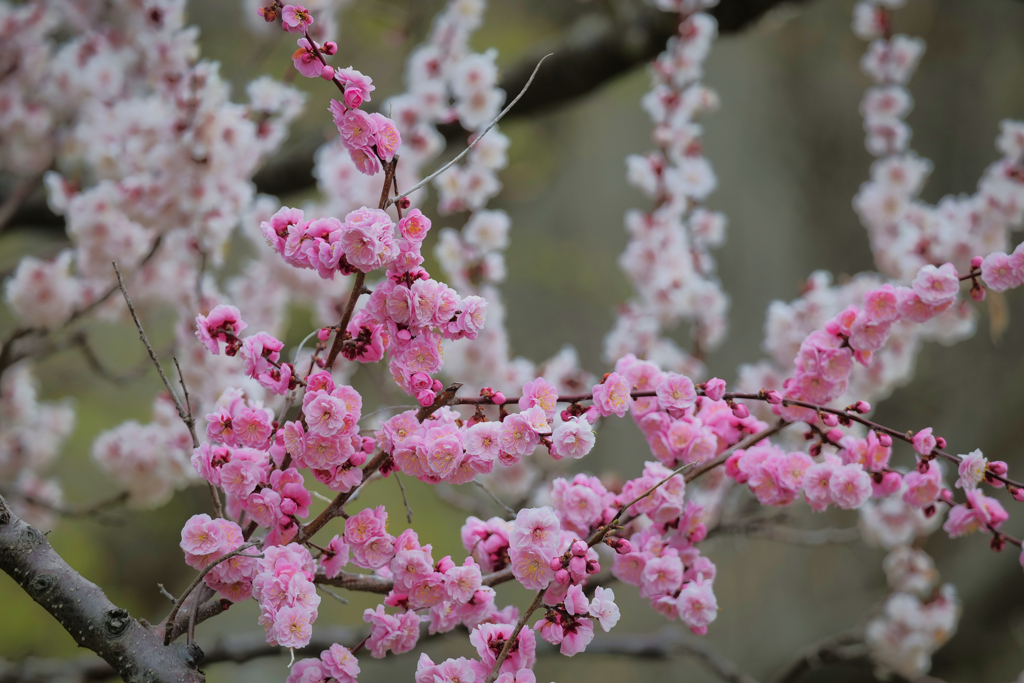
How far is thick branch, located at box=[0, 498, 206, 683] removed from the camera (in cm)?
56

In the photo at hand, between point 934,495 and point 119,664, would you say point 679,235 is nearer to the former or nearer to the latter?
point 934,495

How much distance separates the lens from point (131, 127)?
4.12ft

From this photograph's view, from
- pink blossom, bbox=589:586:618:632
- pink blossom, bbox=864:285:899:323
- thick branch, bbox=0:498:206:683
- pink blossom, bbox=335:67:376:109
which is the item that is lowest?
thick branch, bbox=0:498:206:683

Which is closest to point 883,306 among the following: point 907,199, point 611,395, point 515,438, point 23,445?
point 611,395

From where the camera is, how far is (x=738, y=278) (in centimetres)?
288

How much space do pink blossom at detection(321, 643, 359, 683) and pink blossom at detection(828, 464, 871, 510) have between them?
476 mm

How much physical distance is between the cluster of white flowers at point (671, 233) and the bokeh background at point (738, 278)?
864mm

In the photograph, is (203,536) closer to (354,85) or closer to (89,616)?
(89,616)

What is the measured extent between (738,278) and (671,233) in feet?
5.01

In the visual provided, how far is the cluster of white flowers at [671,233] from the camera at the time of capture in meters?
1.42

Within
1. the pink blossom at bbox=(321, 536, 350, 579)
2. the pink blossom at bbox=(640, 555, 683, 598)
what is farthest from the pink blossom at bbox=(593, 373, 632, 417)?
the pink blossom at bbox=(321, 536, 350, 579)

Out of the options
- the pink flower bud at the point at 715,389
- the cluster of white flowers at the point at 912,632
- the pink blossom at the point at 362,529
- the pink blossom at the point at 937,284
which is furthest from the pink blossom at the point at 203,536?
the cluster of white flowers at the point at 912,632

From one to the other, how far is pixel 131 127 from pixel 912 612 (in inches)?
69.3

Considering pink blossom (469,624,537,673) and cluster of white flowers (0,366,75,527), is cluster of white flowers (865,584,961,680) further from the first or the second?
cluster of white flowers (0,366,75,527)
